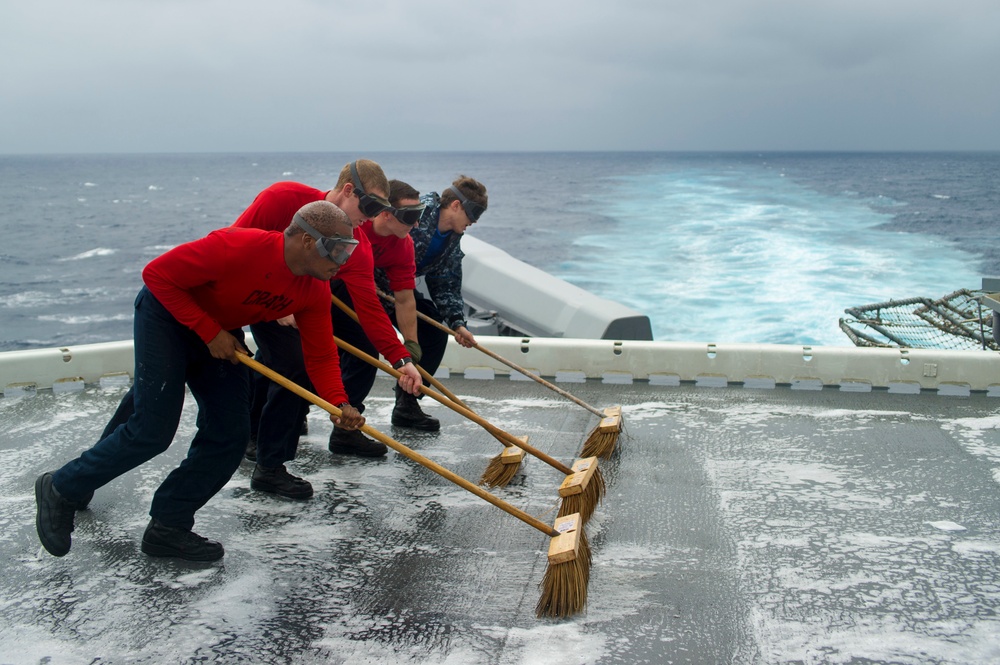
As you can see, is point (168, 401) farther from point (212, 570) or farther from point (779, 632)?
point (779, 632)

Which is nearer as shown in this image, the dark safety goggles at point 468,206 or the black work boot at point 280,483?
the black work boot at point 280,483

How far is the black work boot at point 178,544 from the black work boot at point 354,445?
4.08ft

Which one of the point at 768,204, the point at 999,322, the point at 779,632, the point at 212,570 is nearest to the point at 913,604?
the point at 779,632

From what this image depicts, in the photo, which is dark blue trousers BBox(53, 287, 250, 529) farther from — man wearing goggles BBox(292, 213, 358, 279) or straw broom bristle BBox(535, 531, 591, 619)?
straw broom bristle BBox(535, 531, 591, 619)

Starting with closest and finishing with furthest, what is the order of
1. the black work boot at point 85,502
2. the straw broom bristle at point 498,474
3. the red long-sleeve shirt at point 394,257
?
the black work boot at point 85,502
the straw broom bristle at point 498,474
the red long-sleeve shirt at point 394,257

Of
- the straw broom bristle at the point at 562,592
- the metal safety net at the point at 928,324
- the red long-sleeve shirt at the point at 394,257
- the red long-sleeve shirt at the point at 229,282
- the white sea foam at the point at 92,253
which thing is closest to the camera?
the straw broom bristle at the point at 562,592

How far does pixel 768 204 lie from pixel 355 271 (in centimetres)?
3846

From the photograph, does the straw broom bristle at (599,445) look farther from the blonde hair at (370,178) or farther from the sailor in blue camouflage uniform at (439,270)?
the blonde hair at (370,178)

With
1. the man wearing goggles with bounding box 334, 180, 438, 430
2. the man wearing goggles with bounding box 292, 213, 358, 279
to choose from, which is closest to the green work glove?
the man wearing goggles with bounding box 334, 180, 438, 430

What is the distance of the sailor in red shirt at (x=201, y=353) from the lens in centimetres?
331

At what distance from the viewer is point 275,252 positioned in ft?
11.0

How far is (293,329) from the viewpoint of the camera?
4180 mm

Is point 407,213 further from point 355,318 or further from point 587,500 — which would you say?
point 587,500

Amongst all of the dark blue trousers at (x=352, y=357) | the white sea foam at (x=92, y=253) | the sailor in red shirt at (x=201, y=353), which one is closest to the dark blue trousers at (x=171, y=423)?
the sailor in red shirt at (x=201, y=353)
